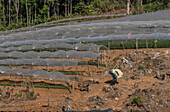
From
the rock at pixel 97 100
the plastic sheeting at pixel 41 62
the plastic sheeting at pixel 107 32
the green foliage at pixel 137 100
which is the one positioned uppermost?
the plastic sheeting at pixel 107 32

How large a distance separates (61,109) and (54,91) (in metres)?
5.15

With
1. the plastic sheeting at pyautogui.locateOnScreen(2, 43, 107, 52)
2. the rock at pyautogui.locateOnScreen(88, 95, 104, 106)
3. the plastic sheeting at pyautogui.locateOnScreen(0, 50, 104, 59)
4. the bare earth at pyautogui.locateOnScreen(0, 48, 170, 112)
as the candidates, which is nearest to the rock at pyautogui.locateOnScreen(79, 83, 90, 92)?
the bare earth at pyautogui.locateOnScreen(0, 48, 170, 112)

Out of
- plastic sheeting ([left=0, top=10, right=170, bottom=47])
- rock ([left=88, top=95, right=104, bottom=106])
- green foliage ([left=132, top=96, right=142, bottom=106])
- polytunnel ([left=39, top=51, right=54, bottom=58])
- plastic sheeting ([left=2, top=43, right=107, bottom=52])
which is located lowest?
rock ([left=88, top=95, right=104, bottom=106])

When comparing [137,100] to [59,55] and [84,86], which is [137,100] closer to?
[84,86]

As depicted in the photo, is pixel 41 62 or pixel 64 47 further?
pixel 64 47

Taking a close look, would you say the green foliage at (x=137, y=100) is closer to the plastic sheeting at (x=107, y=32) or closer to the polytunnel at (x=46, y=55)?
the plastic sheeting at (x=107, y=32)

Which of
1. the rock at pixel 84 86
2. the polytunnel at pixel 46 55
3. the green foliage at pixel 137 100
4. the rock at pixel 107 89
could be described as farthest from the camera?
the polytunnel at pixel 46 55

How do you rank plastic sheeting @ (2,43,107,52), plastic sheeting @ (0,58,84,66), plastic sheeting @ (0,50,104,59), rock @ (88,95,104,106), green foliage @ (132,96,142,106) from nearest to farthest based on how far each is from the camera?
green foliage @ (132,96,142,106), rock @ (88,95,104,106), plastic sheeting @ (0,58,84,66), plastic sheeting @ (0,50,104,59), plastic sheeting @ (2,43,107,52)

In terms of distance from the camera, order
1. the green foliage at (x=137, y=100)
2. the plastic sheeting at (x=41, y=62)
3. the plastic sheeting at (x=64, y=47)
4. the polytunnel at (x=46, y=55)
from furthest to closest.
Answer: the polytunnel at (x=46, y=55) → the plastic sheeting at (x=64, y=47) → the plastic sheeting at (x=41, y=62) → the green foliage at (x=137, y=100)

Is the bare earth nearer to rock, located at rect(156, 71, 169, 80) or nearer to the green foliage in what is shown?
the green foliage

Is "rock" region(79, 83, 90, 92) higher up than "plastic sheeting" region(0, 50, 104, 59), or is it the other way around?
"plastic sheeting" region(0, 50, 104, 59)

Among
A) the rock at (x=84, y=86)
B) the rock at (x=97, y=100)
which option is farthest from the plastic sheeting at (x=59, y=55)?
the rock at (x=97, y=100)

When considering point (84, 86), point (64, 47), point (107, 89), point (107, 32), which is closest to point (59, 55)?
point (64, 47)

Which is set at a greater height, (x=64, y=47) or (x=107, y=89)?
(x=64, y=47)
